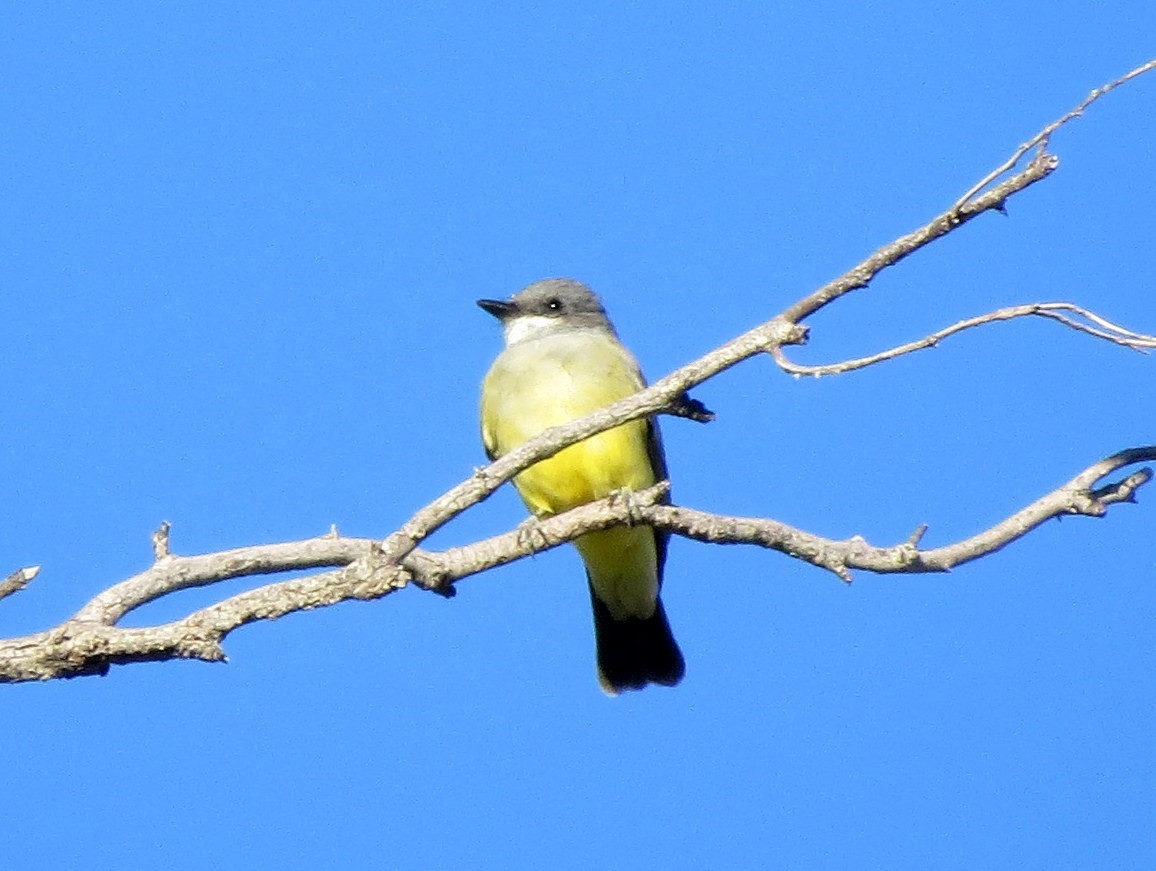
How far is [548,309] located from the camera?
9922 mm

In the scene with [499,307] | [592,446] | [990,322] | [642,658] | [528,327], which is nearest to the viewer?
[990,322]

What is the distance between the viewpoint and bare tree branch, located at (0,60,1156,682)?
16.6 feet

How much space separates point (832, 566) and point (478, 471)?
126 centimetres

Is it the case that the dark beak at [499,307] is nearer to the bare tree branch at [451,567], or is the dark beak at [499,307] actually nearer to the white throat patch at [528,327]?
the white throat patch at [528,327]

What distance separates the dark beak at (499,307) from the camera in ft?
32.7

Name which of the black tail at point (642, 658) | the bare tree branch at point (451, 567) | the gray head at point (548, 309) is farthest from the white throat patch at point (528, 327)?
the bare tree branch at point (451, 567)

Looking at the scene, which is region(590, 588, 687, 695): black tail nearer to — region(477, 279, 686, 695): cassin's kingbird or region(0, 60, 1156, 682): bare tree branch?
region(477, 279, 686, 695): cassin's kingbird

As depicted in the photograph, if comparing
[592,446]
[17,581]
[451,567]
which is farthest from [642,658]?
[17,581]

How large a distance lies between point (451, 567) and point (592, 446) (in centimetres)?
250

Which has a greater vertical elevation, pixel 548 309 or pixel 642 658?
pixel 548 309

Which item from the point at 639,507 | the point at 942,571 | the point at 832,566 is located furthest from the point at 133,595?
the point at 942,571

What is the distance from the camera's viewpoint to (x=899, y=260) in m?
5.01

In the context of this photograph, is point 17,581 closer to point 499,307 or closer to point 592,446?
point 592,446

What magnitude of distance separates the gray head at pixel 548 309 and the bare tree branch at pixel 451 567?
13.3 feet
